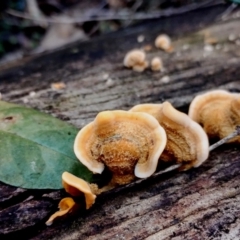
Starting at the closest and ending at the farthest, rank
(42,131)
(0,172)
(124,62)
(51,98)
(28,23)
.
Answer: (0,172), (42,131), (51,98), (124,62), (28,23)

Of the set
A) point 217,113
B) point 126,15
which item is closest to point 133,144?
point 217,113

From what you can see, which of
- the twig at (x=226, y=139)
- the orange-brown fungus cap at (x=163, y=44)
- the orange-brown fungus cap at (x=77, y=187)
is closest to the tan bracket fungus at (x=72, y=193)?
the orange-brown fungus cap at (x=77, y=187)

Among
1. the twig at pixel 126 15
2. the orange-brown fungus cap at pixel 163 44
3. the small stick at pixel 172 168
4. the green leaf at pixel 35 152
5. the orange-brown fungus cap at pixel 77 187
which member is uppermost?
the twig at pixel 126 15

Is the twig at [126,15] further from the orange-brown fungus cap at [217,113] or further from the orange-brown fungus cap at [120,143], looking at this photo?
the orange-brown fungus cap at [120,143]

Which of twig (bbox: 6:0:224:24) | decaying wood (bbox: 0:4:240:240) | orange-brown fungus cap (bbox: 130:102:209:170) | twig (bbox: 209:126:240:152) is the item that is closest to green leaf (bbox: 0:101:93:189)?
decaying wood (bbox: 0:4:240:240)

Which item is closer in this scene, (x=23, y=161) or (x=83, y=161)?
(x=83, y=161)

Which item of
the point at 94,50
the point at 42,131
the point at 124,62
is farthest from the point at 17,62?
the point at 42,131

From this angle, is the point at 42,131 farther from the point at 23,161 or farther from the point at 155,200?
the point at 155,200

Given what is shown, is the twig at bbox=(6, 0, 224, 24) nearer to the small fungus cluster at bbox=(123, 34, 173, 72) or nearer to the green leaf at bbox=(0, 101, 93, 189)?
the small fungus cluster at bbox=(123, 34, 173, 72)
